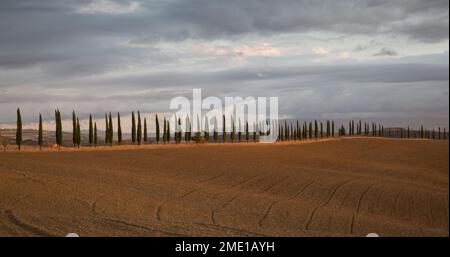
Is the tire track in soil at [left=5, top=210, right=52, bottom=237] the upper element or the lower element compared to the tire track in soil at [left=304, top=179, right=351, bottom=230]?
upper

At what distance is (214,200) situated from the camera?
78.5 ft

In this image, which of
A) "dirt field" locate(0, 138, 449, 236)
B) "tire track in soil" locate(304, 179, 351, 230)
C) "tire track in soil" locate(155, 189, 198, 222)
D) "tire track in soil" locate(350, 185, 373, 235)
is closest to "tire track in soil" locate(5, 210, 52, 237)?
"dirt field" locate(0, 138, 449, 236)

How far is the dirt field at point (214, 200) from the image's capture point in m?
15.4

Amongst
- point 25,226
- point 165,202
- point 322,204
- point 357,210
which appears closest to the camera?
point 25,226

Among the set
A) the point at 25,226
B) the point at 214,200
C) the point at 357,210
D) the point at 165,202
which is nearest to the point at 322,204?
the point at 357,210

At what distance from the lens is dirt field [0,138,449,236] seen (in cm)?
1545

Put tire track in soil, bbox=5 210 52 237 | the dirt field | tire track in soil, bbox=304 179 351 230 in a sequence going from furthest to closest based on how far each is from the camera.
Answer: tire track in soil, bbox=304 179 351 230 → the dirt field → tire track in soil, bbox=5 210 52 237

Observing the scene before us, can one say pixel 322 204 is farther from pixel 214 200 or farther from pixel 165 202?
pixel 165 202

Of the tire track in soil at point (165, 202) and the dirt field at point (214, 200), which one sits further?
the tire track in soil at point (165, 202)

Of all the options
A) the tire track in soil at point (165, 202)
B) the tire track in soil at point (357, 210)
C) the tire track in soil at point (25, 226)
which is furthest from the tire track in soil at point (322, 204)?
the tire track in soil at point (25, 226)

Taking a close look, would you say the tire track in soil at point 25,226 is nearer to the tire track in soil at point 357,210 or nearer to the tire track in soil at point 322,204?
the tire track in soil at point 322,204

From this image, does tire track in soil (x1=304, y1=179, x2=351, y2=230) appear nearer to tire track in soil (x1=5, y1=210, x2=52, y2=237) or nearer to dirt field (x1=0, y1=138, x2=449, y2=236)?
dirt field (x1=0, y1=138, x2=449, y2=236)

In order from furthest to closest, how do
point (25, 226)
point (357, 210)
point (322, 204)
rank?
point (322, 204) → point (357, 210) → point (25, 226)
